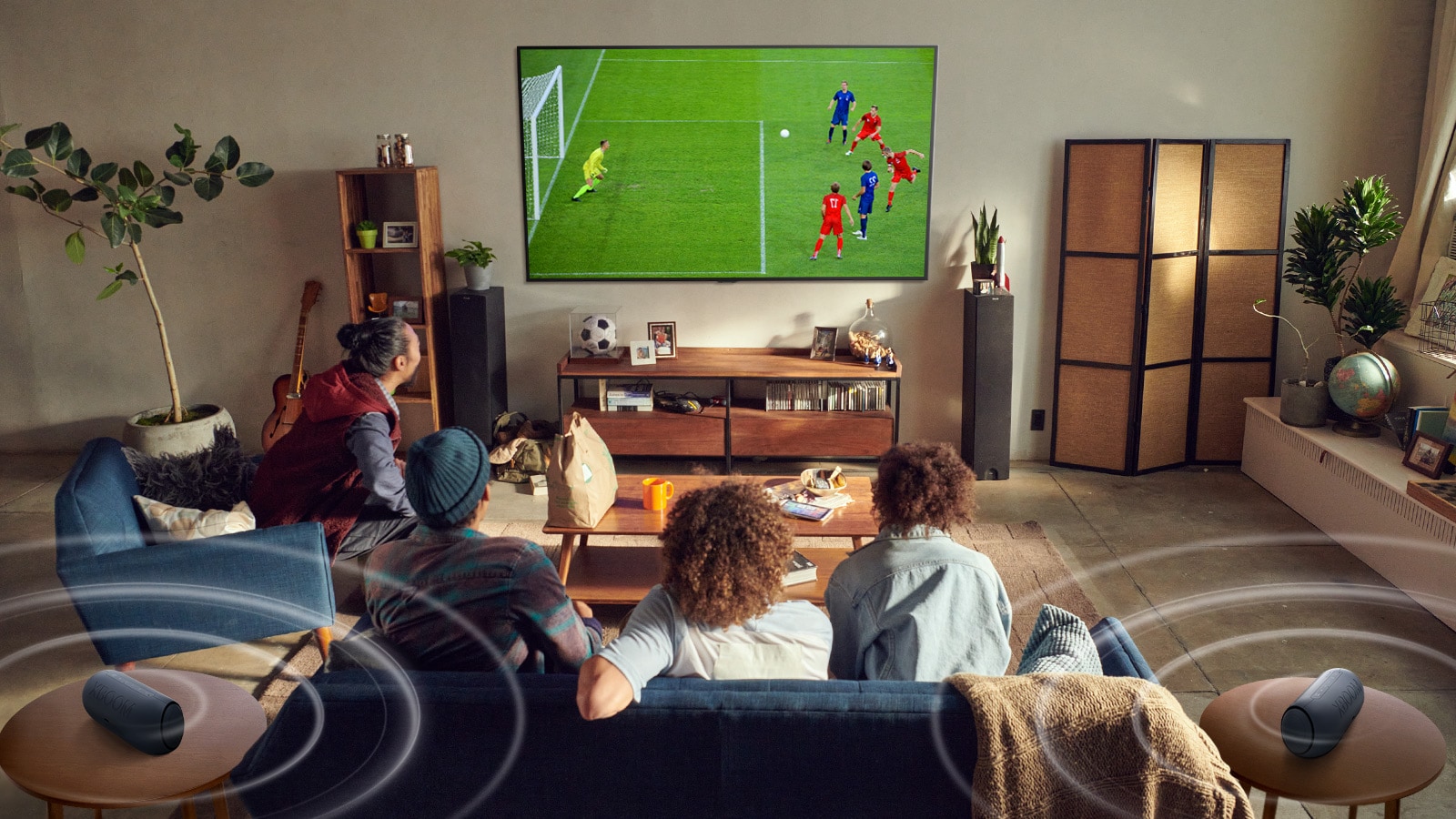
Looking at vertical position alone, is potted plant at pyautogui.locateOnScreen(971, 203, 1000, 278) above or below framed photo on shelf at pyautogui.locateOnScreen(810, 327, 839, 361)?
above

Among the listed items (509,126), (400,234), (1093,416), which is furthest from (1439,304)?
(400,234)

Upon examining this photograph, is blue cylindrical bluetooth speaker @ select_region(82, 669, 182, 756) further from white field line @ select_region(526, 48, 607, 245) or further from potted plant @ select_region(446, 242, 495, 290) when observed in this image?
white field line @ select_region(526, 48, 607, 245)

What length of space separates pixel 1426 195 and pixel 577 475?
4123 mm

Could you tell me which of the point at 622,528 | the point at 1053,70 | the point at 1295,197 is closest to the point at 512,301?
the point at 622,528

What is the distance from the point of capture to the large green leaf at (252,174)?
515 cm

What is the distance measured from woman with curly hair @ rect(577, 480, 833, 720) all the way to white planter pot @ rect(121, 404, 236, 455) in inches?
152

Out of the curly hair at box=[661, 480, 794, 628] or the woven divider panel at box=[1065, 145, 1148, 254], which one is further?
the woven divider panel at box=[1065, 145, 1148, 254]

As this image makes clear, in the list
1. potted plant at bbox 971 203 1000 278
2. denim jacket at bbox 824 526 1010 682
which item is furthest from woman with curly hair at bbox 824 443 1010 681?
potted plant at bbox 971 203 1000 278

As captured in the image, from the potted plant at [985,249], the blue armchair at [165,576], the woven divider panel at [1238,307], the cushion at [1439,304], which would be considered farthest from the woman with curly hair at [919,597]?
the woven divider panel at [1238,307]

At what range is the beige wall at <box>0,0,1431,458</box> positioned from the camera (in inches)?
209

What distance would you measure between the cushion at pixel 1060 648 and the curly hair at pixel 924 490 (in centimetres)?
31

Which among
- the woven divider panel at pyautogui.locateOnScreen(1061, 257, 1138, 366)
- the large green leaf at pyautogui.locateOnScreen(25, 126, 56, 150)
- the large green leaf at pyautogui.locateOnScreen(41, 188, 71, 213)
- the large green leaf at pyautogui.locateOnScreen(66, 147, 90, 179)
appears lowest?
the woven divider panel at pyautogui.locateOnScreen(1061, 257, 1138, 366)

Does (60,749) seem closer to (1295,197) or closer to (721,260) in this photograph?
(721,260)

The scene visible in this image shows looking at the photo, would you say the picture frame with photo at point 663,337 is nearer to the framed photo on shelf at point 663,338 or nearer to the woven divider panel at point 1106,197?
the framed photo on shelf at point 663,338
